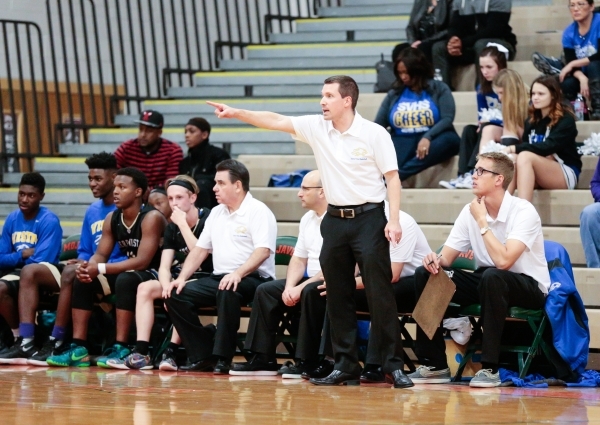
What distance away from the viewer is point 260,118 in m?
5.99

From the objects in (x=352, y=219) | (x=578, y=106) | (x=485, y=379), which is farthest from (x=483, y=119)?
(x=485, y=379)

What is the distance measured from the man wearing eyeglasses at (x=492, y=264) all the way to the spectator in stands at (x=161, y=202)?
7.65 ft

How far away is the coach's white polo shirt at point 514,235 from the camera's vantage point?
6.20 metres

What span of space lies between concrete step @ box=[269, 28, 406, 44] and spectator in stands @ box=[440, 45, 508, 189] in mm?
2497

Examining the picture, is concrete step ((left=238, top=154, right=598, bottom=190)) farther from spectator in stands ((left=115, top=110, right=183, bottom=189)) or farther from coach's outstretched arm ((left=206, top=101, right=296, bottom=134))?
coach's outstretched arm ((left=206, top=101, right=296, bottom=134))

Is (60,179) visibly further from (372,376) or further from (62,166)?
(372,376)

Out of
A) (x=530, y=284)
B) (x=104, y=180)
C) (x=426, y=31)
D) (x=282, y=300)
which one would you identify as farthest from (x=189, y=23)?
(x=530, y=284)

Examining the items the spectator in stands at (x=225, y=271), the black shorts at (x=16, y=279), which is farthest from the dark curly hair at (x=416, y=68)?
the black shorts at (x=16, y=279)

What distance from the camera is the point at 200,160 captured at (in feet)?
28.7

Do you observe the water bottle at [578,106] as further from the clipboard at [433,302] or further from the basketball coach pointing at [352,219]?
the basketball coach pointing at [352,219]

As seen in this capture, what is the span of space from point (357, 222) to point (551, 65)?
334 cm

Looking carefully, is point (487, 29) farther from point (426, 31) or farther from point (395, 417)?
point (395, 417)

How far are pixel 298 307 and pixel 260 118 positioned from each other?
4.56 ft

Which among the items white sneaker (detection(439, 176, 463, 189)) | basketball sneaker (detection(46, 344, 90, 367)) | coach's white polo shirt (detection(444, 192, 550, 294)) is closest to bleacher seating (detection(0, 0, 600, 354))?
white sneaker (detection(439, 176, 463, 189))
